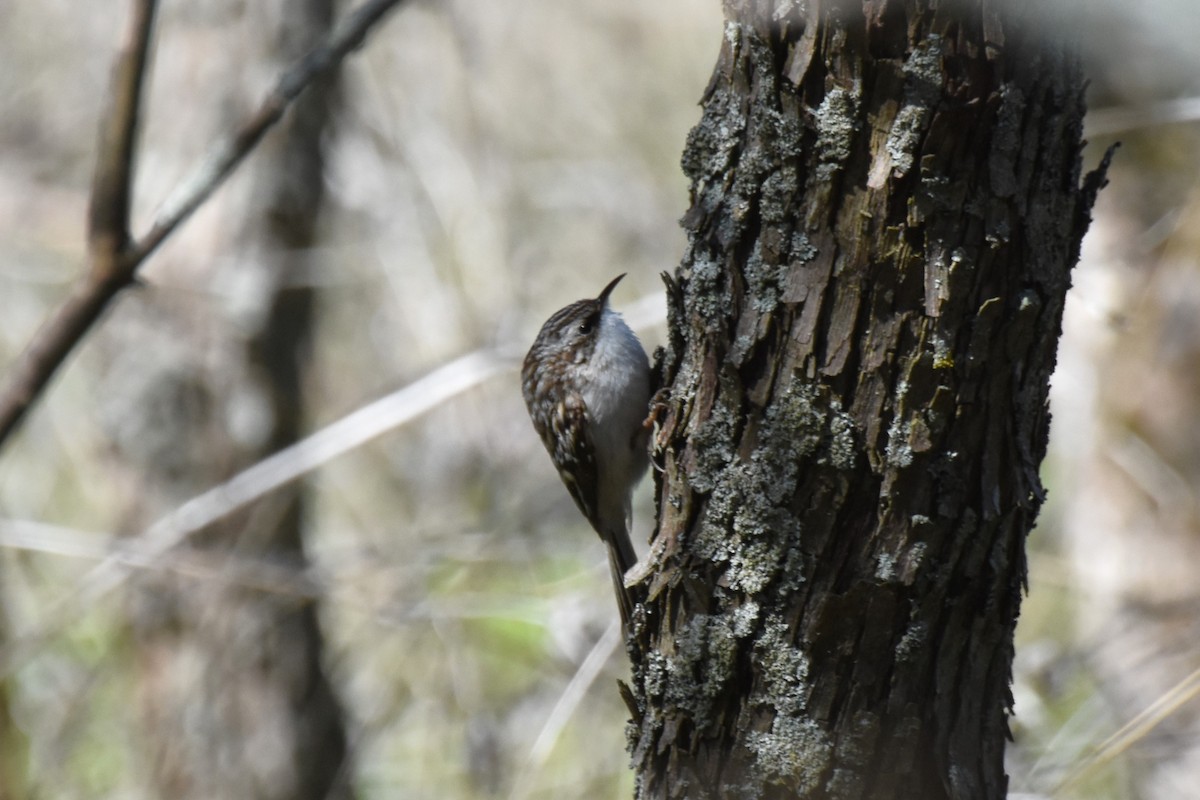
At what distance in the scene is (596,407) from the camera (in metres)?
3.13

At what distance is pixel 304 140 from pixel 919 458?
4256 mm

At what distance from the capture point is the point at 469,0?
647 cm

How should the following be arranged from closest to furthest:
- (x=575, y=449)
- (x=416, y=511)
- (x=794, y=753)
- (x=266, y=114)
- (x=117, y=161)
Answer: (x=794, y=753)
(x=117, y=161)
(x=266, y=114)
(x=575, y=449)
(x=416, y=511)

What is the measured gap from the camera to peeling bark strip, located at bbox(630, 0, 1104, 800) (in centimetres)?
154

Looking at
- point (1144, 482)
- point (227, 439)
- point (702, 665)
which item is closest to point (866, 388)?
point (702, 665)

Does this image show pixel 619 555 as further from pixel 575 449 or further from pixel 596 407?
pixel 596 407

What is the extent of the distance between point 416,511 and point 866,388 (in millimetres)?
5258

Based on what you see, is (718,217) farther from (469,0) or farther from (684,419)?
(469,0)

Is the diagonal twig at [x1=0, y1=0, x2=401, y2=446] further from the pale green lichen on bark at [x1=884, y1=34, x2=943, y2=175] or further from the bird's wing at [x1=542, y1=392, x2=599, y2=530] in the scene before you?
the bird's wing at [x1=542, y1=392, x2=599, y2=530]

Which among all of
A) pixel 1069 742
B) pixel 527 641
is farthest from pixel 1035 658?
pixel 527 641

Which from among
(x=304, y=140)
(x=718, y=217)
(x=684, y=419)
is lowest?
(x=684, y=419)

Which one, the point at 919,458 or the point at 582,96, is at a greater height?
the point at 582,96

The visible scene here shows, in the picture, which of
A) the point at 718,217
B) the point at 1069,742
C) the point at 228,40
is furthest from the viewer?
→ the point at 228,40

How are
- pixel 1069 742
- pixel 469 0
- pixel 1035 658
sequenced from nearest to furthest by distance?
1. pixel 1069 742
2. pixel 1035 658
3. pixel 469 0
